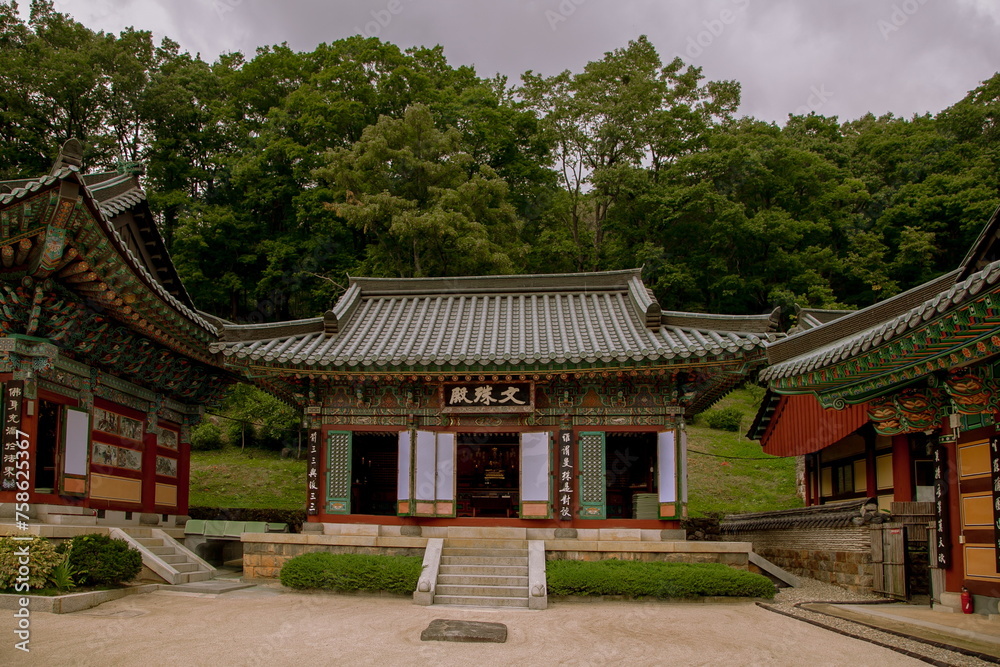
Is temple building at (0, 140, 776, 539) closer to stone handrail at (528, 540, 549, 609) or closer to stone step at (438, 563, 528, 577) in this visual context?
stone handrail at (528, 540, 549, 609)

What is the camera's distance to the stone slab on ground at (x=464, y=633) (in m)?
9.34

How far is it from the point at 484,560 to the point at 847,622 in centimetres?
633

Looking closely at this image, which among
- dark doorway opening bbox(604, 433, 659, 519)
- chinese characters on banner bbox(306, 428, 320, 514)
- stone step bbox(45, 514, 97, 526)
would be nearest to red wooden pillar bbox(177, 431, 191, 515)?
stone step bbox(45, 514, 97, 526)

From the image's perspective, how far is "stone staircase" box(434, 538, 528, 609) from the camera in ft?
41.3

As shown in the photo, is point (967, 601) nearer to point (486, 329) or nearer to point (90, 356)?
point (486, 329)

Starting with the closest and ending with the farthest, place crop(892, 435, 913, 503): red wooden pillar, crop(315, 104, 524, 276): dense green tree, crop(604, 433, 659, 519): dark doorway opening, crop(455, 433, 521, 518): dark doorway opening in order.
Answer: crop(892, 435, 913, 503): red wooden pillar < crop(604, 433, 659, 519): dark doorway opening < crop(455, 433, 521, 518): dark doorway opening < crop(315, 104, 524, 276): dense green tree

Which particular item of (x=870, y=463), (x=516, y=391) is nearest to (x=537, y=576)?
(x=516, y=391)

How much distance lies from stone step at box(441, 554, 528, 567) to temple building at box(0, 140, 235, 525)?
6.99m

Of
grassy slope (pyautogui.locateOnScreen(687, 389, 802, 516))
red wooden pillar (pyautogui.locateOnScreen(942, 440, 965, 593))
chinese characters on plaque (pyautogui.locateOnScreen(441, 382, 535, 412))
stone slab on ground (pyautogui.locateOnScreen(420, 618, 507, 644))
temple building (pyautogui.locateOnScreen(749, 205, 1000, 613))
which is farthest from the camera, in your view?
grassy slope (pyautogui.locateOnScreen(687, 389, 802, 516))

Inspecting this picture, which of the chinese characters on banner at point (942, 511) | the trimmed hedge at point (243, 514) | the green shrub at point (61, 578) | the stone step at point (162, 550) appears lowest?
the trimmed hedge at point (243, 514)

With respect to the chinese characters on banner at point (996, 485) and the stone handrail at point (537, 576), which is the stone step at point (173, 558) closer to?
the stone handrail at point (537, 576)

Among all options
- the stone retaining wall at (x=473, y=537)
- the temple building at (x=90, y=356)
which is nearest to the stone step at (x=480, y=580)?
the stone retaining wall at (x=473, y=537)

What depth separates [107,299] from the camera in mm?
13750

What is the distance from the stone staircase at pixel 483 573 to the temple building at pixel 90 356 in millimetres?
6989
